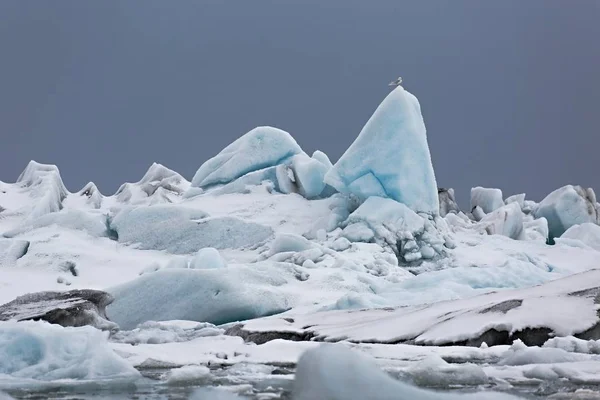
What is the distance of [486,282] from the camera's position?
13.8 meters

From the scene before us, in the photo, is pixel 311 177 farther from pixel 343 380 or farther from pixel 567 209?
pixel 343 380

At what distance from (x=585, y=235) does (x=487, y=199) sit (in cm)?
569

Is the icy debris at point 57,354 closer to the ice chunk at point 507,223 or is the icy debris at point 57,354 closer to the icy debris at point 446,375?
the icy debris at point 446,375

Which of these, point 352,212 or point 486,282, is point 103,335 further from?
point 352,212

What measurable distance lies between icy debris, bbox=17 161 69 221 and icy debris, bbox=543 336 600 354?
808 inches

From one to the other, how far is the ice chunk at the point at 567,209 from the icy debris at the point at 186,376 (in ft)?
82.5

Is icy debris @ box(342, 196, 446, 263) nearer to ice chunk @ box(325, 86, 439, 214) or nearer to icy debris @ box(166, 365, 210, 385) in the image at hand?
ice chunk @ box(325, 86, 439, 214)

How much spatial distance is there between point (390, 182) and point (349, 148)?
1474 millimetres

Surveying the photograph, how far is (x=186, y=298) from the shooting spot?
1189cm

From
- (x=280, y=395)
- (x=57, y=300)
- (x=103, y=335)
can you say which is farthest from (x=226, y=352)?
(x=57, y=300)

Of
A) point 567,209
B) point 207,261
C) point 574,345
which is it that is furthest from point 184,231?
point 567,209

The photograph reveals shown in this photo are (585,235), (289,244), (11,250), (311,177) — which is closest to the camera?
(289,244)

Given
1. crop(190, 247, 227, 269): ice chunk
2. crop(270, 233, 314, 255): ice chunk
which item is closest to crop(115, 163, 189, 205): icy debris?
crop(270, 233, 314, 255): ice chunk

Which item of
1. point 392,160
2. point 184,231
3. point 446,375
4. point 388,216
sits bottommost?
point 446,375
